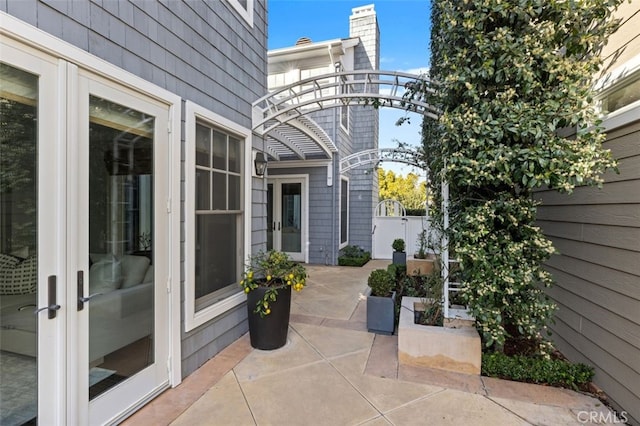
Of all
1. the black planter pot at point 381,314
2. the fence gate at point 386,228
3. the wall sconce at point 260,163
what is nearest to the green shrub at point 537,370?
the black planter pot at point 381,314

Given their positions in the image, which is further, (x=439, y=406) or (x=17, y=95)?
(x=439, y=406)

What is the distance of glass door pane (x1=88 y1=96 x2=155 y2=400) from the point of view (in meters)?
2.14

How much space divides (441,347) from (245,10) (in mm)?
4302

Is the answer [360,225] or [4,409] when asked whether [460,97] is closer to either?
[4,409]

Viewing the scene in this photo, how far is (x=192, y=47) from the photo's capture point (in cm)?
298

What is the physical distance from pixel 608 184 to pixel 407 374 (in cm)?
235

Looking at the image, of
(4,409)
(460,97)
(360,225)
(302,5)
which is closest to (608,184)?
(460,97)

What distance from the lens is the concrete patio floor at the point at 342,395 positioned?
237 cm

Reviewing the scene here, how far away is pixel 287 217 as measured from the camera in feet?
28.6

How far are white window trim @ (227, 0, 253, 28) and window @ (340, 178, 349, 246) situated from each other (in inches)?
213

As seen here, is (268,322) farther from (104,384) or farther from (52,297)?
(52,297)

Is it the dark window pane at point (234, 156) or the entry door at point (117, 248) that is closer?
the entry door at point (117, 248)

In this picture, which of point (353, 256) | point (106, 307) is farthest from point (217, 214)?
point (353, 256)

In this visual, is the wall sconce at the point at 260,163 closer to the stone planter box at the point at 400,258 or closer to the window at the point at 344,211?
the stone planter box at the point at 400,258
